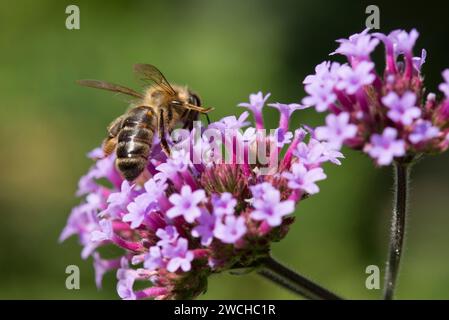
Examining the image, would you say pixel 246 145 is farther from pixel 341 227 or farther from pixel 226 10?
pixel 226 10

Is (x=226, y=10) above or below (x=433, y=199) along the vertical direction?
above

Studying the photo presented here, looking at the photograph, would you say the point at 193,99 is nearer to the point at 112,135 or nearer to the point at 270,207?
the point at 112,135

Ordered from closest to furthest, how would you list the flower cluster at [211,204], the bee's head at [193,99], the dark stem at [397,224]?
the flower cluster at [211,204], the dark stem at [397,224], the bee's head at [193,99]

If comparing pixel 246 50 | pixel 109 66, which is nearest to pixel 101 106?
pixel 109 66

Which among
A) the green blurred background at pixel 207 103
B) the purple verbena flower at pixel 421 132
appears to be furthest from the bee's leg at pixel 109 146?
the green blurred background at pixel 207 103

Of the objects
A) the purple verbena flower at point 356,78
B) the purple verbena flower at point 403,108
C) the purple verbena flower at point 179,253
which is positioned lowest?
the purple verbena flower at point 179,253

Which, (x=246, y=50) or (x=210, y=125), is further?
(x=246, y=50)

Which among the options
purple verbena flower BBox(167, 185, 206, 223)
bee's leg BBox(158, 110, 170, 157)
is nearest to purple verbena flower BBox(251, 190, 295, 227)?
purple verbena flower BBox(167, 185, 206, 223)

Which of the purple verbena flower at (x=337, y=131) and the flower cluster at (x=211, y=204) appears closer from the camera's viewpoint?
the purple verbena flower at (x=337, y=131)

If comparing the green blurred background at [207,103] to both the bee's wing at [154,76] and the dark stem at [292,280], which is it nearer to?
the bee's wing at [154,76]
